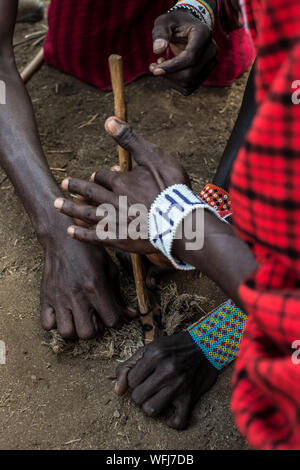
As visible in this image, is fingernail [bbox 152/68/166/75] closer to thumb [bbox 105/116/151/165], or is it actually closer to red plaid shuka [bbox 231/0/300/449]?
thumb [bbox 105/116/151/165]

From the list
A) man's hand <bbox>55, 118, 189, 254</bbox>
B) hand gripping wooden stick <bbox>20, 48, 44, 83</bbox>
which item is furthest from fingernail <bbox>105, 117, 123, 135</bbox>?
hand gripping wooden stick <bbox>20, 48, 44, 83</bbox>

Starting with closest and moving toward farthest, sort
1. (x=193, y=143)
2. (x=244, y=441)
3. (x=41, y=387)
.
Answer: (x=244, y=441), (x=41, y=387), (x=193, y=143)

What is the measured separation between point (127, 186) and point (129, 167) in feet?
0.79

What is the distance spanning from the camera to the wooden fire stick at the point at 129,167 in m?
1.33

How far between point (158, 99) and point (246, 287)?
1.90 meters

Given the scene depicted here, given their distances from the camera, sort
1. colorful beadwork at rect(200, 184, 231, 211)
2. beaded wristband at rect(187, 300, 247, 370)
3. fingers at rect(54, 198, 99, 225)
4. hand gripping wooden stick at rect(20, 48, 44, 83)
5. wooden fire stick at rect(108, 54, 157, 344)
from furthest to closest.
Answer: hand gripping wooden stick at rect(20, 48, 44, 83)
colorful beadwork at rect(200, 184, 231, 211)
beaded wristband at rect(187, 300, 247, 370)
wooden fire stick at rect(108, 54, 157, 344)
fingers at rect(54, 198, 99, 225)

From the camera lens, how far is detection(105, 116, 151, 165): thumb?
3.96ft

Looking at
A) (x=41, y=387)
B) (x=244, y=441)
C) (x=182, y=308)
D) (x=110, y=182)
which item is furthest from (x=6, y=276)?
(x=244, y=441)

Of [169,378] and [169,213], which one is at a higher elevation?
[169,213]

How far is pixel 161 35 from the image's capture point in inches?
63.7

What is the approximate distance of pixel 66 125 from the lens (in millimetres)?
2463

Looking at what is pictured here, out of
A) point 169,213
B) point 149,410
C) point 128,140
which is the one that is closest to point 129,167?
point 128,140

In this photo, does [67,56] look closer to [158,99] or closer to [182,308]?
[158,99]

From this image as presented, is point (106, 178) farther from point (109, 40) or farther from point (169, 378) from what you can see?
point (109, 40)
